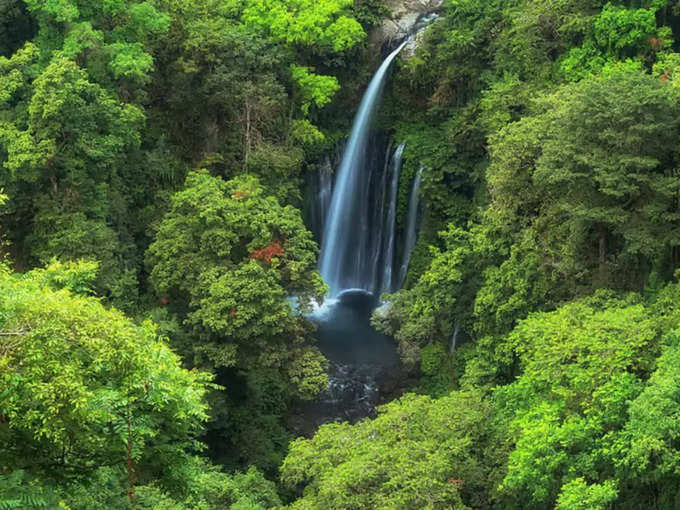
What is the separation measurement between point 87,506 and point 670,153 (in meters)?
12.4

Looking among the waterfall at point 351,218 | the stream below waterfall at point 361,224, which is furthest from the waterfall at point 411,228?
the waterfall at point 351,218

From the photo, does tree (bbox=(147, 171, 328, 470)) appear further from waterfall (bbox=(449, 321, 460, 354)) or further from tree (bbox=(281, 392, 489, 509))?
waterfall (bbox=(449, 321, 460, 354))

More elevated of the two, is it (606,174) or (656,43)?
(656,43)

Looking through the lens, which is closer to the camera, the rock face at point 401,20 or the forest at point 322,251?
the forest at point 322,251

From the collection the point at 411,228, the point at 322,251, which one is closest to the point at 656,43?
the point at 411,228

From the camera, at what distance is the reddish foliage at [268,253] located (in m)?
19.3

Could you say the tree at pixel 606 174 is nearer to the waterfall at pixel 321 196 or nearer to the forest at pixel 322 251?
the forest at pixel 322 251

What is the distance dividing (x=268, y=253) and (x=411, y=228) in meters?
9.08

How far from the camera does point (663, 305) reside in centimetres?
1413

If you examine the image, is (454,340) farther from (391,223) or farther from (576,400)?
(576,400)

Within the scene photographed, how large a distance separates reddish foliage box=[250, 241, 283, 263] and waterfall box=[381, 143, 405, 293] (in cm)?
890

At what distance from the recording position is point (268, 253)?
19.4 metres

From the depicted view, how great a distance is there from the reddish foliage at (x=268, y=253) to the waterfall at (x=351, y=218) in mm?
9176

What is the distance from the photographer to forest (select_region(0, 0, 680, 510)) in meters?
9.84
